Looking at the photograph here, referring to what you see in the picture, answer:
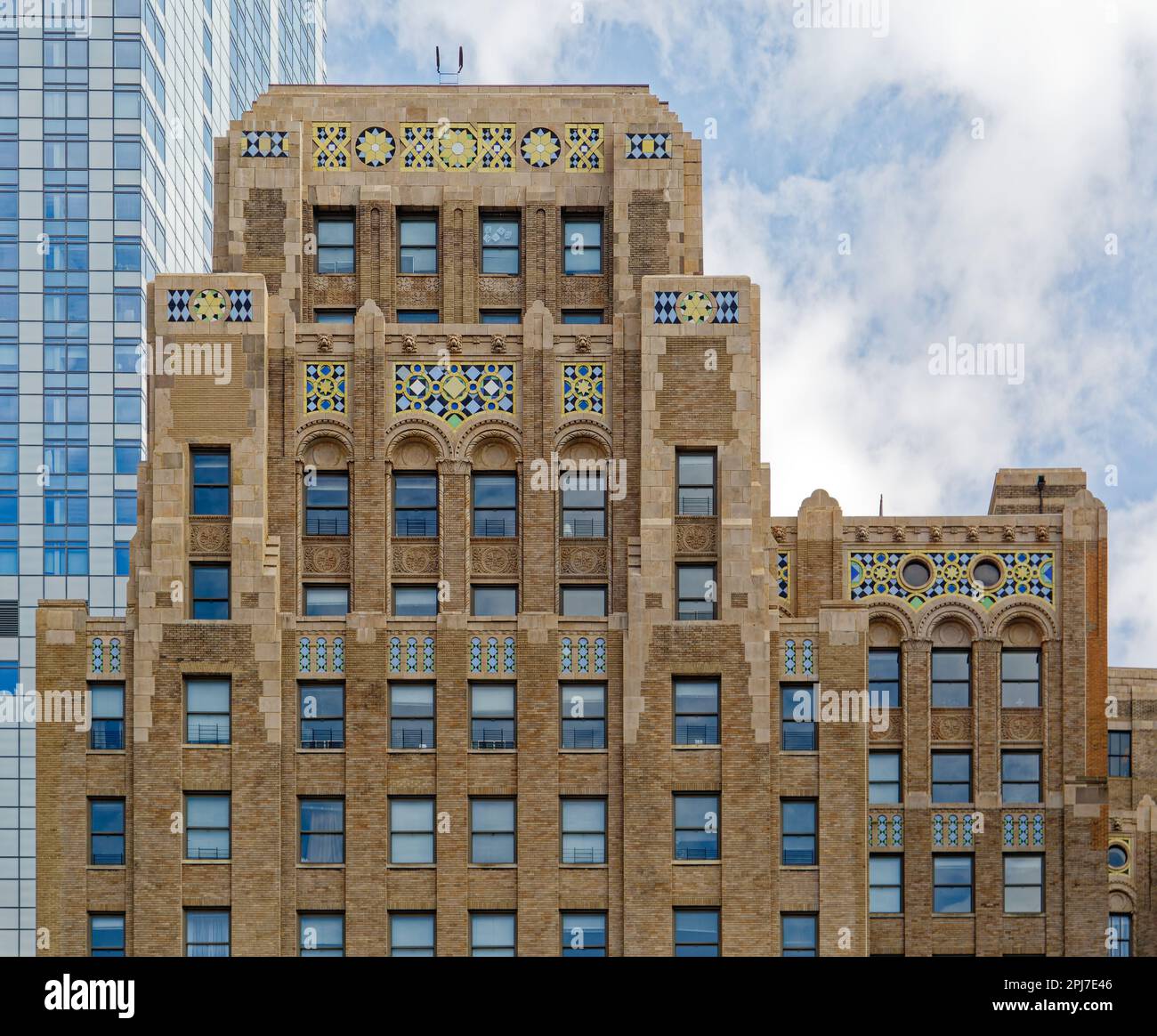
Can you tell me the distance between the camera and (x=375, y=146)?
6300cm

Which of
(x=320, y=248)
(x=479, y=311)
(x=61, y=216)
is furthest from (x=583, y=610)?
(x=61, y=216)

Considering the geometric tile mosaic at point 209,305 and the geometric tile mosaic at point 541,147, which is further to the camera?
the geometric tile mosaic at point 541,147

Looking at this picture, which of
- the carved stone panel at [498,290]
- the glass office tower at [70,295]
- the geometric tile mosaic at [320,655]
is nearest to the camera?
the geometric tile mosaic at [320,655]

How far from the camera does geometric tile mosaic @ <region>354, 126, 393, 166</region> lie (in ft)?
206

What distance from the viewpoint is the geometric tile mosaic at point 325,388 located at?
58.7m

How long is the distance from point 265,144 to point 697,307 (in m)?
13.9

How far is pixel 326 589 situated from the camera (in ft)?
192

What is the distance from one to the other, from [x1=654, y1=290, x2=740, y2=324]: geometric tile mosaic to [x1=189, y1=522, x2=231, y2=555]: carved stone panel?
13.1m

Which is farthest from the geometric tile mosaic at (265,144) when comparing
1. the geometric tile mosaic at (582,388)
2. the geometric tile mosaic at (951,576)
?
the geometric tile mosaic at (951,576)

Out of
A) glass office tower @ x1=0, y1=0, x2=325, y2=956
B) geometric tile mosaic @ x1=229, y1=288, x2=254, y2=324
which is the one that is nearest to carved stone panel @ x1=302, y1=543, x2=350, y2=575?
geometric tile mosaic @ x1=229, y1=288, x2=254, y2=324

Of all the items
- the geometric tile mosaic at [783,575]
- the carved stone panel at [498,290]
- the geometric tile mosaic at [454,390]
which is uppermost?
the carved stone panel at [498,290]

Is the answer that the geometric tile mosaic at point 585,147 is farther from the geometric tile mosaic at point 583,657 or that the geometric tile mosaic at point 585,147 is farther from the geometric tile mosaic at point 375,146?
the geometric tile mosaic at point 583,657

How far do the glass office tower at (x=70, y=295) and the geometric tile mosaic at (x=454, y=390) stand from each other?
71349 mm

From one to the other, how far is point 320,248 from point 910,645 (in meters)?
21.8
